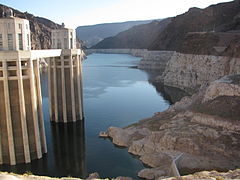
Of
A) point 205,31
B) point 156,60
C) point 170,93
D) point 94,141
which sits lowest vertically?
point 94,141

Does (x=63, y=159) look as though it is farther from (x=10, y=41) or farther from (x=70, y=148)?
(x=10, y=41)

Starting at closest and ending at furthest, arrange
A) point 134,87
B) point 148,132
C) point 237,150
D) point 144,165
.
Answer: point 237,150 < point 144,165 < point 148,132 < point 134,87

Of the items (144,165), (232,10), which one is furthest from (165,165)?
(232,10)

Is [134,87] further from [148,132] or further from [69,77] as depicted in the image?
[148,132]

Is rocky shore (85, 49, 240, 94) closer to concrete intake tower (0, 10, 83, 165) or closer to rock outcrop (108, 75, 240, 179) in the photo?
rock outcrop (108, 75, 240, 179)

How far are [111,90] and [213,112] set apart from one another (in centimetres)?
3903

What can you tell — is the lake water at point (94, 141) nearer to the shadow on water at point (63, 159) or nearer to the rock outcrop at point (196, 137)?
the shadow on water at point (63, 159)

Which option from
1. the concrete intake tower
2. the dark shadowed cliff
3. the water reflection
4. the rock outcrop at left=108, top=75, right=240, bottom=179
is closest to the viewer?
the rock outcrop at left=108, top=75, right=240, bottom=179

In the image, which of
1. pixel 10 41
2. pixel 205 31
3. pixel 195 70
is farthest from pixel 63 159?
pixel 205 31

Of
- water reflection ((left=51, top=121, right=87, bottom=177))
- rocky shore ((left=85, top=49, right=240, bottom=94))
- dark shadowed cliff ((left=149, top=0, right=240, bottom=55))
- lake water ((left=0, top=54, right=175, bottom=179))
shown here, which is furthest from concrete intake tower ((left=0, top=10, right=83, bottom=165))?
dark shadowed cliff ((left=149, top=0, right=240, bottom=55))

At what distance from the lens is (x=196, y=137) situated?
1076 inches

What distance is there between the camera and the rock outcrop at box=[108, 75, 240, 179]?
2484cm

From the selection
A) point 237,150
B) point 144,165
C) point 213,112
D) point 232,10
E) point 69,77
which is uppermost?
point 232,10

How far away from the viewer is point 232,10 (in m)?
97.1
